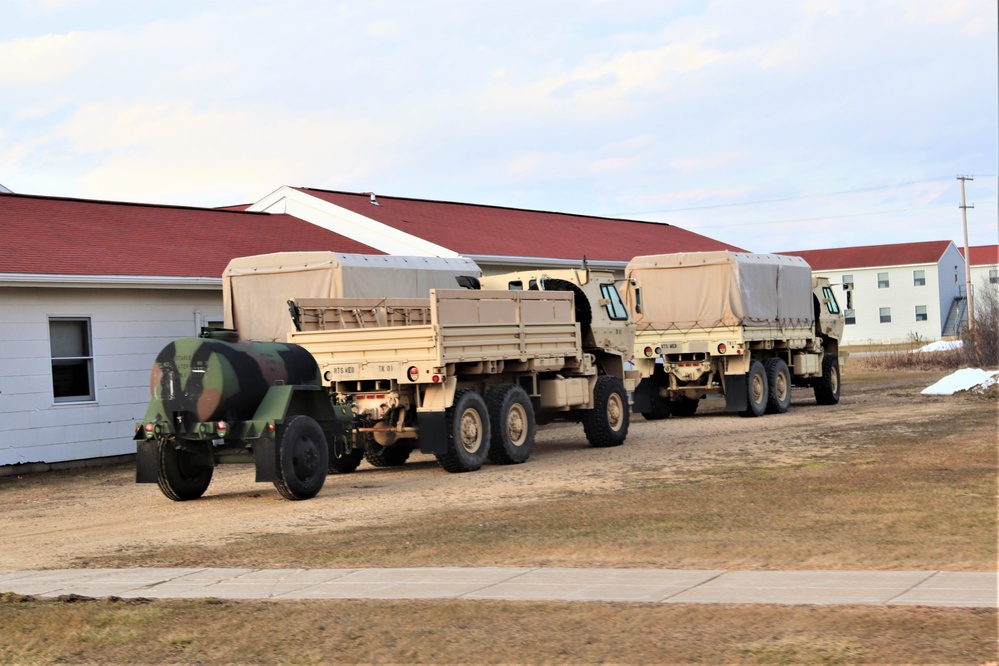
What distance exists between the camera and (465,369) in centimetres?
1716

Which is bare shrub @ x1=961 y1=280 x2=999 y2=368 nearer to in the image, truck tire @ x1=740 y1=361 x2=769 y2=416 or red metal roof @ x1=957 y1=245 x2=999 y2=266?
truck tire @ x1=740 y1=361 x2=769 y2=416

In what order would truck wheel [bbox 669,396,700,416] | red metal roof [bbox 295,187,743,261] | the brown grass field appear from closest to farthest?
1. the brown grass field
2. truck wheel [bbox 669,396,700,416]
3. red metal roof [bbox 295,187,743,261]

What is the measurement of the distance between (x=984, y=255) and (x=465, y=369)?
79.1 metres

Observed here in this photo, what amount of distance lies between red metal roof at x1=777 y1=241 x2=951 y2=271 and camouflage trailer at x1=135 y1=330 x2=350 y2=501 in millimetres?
69084

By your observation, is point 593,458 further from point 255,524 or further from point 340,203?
point 340,203

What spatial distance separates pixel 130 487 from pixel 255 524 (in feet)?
17.4

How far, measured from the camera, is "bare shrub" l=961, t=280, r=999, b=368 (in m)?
37.6

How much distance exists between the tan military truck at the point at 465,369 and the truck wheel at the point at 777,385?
587 cm

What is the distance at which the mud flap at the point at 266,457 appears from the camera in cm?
1420

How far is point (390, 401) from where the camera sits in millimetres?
16641

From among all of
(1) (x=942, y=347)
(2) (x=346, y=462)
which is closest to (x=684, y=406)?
(2) (x=346, y=462)

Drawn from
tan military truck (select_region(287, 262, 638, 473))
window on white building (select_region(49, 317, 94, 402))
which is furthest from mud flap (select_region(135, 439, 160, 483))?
window on white building (select_region(49, 317, 94, 402))

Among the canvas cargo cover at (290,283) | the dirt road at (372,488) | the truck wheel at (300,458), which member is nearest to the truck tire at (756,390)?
the dirt road at (372,488)

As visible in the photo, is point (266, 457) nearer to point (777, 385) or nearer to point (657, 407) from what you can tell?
point (657, 407)
